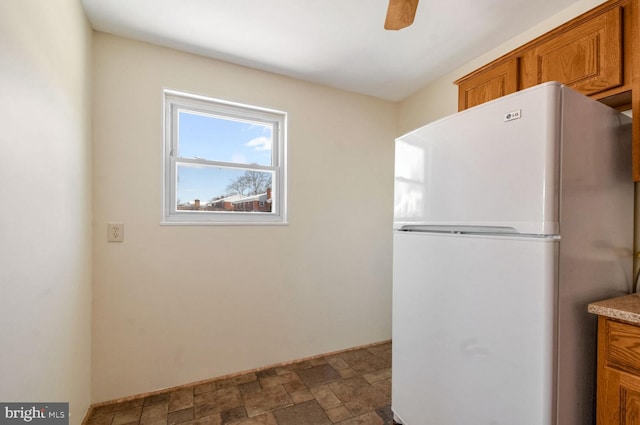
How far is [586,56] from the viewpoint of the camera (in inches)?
52.1

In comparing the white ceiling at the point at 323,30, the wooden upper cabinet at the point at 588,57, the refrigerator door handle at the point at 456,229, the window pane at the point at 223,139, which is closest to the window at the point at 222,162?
the window pane at the point at 223,139

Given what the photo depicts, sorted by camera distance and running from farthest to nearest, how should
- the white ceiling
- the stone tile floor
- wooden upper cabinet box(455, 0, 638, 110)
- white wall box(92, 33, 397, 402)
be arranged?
white wall box(92, 33, 397, 402) < the stone tile floor < the white ceiling < wooden upper cabinet box(455, 0, 638, 110)

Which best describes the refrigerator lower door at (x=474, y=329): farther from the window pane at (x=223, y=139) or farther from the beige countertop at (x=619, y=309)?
the window pane at (x=223, y=139)

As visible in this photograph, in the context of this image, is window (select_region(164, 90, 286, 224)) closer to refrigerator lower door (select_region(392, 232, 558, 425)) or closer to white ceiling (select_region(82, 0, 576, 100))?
white ceiling (select_region(82, 0, 576, 100))

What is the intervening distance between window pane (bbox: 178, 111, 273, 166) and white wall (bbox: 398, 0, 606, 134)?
1344mm

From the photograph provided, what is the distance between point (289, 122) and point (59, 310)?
186 centimetres

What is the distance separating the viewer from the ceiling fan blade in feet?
3.48

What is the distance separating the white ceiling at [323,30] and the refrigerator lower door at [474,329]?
130 centimetres

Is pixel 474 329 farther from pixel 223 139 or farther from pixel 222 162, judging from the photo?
pixel 223 139

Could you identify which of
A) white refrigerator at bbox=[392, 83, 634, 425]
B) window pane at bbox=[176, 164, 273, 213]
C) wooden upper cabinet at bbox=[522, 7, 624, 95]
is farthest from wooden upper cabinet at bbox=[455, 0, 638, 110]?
window pane at bbox=[176, 164, 273, 213]

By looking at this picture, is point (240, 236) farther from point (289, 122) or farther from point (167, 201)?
point (289, 122)

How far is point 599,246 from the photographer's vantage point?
1145 millimetres

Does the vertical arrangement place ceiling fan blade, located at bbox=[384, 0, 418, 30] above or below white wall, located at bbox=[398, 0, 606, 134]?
below

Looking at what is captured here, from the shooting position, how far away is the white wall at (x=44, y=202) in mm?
888
